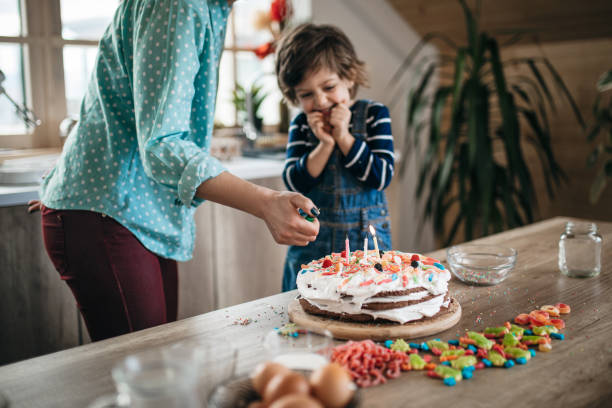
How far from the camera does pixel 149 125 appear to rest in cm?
111

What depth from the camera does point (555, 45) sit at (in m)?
3.13

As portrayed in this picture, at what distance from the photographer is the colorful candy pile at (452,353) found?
2.88 feet

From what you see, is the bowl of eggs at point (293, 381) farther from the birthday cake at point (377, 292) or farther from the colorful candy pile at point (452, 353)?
the birthday cake at point (377, 292)

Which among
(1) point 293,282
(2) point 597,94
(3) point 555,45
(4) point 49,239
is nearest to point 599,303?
(1) point 293,282

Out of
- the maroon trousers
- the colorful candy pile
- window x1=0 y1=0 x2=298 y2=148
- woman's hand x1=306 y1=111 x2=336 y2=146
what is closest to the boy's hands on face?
woman's hand x1=306 y1=111 x2=336 y2=146

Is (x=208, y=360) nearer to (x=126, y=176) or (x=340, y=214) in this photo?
(x=126, y=176)

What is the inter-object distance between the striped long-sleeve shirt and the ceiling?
1367 mm

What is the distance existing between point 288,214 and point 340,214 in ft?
2.05

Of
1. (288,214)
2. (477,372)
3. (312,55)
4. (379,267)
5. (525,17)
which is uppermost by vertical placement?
(525,17)

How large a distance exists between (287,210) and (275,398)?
0.49 metres

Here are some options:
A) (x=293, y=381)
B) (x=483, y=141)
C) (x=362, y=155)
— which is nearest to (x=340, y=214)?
(x=362, y=155)

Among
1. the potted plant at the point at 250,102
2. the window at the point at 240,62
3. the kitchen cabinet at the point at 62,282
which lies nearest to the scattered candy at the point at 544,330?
the kitchen cabinet at the point at 62,282

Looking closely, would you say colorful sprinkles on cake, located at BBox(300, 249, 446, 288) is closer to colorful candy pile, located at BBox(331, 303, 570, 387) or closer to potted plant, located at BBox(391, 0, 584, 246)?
colorful candy pile, located at BBox(331, 303, 570, 387)

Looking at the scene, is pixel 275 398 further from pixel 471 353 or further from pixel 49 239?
pixel 49 239
